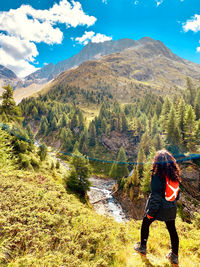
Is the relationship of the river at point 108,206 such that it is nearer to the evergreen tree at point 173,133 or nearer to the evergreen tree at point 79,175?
the evergreen tree at point 79,175

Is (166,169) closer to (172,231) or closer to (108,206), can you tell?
(172,231)

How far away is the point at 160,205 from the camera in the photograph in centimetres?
468

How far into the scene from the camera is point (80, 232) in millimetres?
5707

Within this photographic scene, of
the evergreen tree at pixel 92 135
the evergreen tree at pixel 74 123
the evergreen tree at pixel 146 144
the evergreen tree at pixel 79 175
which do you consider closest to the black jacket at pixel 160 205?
the evergreen tree at pixel 79 175

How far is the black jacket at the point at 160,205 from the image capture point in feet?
15.2

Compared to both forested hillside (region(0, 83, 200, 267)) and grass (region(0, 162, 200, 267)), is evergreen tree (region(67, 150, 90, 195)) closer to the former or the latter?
forested hillside (region(0, 83, 200, 267))

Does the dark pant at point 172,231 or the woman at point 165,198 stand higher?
the woman at point 165,198

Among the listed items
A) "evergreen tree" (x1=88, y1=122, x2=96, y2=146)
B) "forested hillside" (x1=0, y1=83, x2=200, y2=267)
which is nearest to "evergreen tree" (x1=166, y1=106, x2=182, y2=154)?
"forested hillside" (x1=0, y1=83, x2=200, y2=267)

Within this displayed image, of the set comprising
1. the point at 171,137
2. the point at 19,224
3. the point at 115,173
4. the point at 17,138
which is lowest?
the point at 115,173

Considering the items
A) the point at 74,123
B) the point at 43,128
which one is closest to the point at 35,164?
the point at 74,123

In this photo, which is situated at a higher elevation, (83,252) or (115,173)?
(83,252)

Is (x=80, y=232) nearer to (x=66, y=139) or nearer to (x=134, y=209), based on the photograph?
(x=134, y=209)

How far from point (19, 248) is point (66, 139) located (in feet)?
310

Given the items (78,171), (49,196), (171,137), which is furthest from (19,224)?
(171,137)
